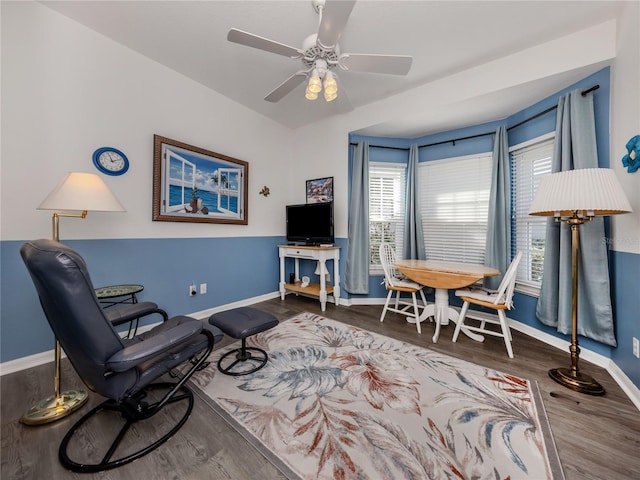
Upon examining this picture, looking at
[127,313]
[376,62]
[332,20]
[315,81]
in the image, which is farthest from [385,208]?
[127,313]

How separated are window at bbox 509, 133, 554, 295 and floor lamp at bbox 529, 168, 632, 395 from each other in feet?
2.80

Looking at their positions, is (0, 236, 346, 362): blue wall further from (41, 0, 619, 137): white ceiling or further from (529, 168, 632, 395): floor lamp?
(529, 168, 632, 395): floor lamp

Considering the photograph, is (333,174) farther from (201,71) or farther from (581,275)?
(581,275)

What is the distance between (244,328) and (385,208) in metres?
2.66

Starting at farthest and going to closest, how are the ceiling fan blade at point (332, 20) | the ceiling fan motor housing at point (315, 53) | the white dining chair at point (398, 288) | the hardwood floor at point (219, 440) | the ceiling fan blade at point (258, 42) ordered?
the white dining chair at point (398, 288), the ceiling fan motor housing at point (315, 53), the ceiling fan blade at point (258, 42), the ceiling fan blade at point (332, 20), the hardwood floor at point (219, 440)

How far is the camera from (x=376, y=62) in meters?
1.77

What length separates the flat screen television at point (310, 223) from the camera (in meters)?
3.36

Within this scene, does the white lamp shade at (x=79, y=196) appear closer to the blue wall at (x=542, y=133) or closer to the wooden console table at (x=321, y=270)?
the wooden console table at (x=321, y=270)

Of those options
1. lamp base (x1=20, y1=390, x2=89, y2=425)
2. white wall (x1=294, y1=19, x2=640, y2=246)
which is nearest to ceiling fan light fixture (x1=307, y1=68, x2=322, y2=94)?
white wall (x1=294, y1=19, x2=640, y2=246)

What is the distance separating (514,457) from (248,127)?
12.9 ft

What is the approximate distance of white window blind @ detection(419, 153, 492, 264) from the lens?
302 centimetres

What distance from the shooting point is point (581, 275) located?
2012mm

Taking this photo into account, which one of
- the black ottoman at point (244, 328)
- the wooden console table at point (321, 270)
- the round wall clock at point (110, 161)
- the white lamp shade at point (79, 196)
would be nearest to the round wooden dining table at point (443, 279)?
the wooden console table at point (321, 270)

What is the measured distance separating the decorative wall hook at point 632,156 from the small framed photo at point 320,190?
273cm
